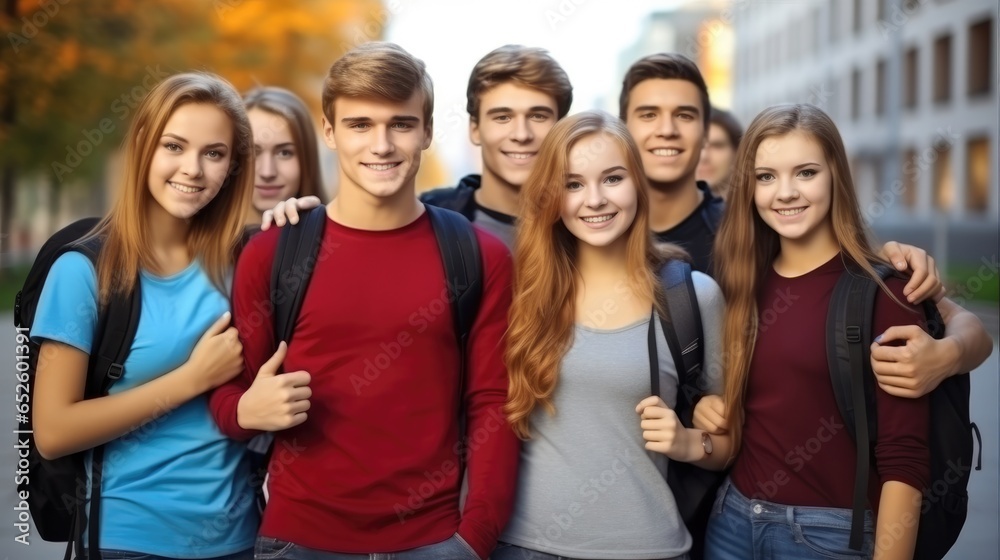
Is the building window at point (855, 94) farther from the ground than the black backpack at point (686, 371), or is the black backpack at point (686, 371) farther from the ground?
the building window at point (855, 94)

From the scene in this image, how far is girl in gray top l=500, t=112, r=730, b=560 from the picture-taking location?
126 inches

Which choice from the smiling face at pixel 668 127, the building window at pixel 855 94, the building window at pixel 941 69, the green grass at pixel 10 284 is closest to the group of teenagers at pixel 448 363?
the smiling face at pixel 668 127

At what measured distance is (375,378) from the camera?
10.3ft

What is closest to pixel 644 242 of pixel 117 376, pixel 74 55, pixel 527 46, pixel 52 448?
pixel 527 46

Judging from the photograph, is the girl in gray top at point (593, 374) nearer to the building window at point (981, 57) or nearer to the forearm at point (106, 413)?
the forearm at point (106, 413)

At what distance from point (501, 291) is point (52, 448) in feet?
4.87

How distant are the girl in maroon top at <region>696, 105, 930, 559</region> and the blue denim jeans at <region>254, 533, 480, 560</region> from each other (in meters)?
0.94

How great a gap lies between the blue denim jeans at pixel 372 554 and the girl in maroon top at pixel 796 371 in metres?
0.94

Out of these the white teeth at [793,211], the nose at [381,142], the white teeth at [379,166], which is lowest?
the white teeth at [793,211]

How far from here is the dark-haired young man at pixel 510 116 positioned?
14.5 ft

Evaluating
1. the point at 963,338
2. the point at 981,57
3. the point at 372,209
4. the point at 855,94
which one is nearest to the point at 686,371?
the point at 963,338

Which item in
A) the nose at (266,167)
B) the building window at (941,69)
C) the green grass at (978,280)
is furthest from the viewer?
the building window at (941,69)

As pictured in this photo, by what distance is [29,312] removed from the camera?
10.6ft

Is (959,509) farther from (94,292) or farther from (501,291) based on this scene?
(94,292)
